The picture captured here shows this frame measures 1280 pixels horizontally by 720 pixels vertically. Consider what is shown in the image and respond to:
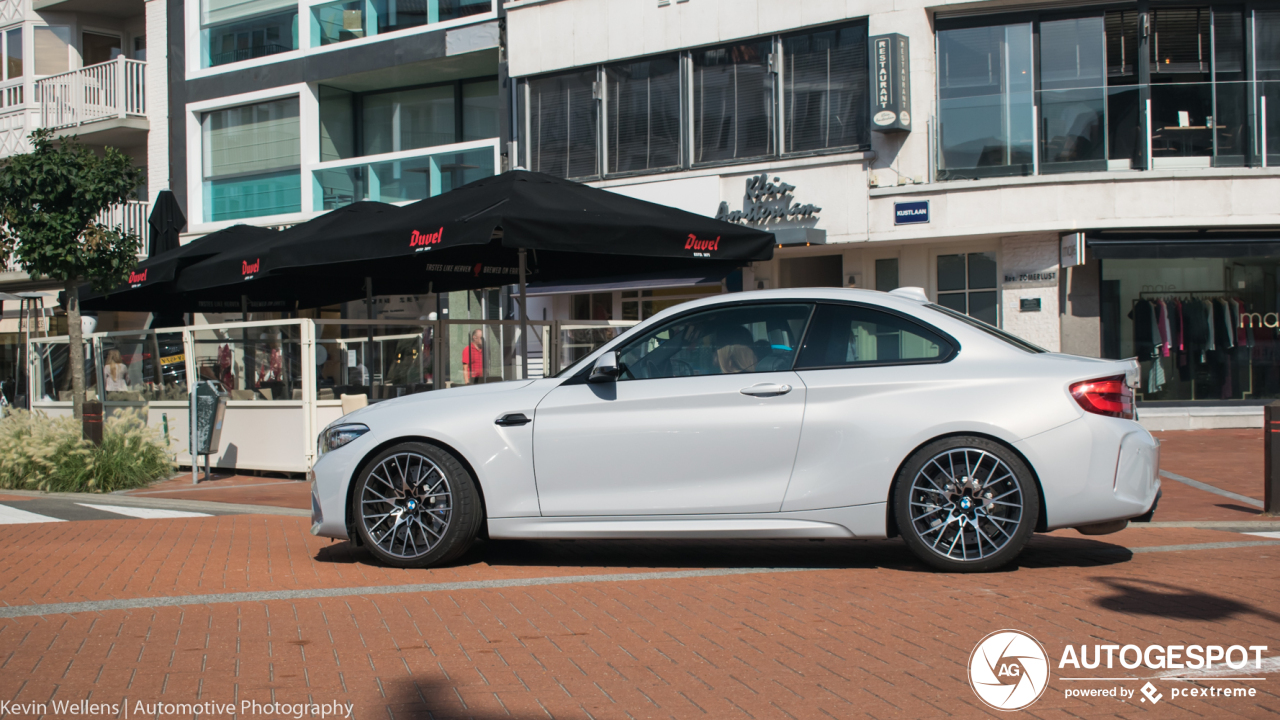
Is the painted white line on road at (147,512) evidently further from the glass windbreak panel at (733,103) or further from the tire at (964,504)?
the glass windbreak panel at (733,103)

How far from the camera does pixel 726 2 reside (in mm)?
19188

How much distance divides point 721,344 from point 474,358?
6528 mm

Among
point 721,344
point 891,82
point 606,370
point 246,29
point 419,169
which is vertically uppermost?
point 246,29

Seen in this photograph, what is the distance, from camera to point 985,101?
17.2m

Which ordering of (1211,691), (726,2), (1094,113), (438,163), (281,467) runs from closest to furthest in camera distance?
(1211,691) → (281,467) → (1094,113) → (726,2) → (438,163)

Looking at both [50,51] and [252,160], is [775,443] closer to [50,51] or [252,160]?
[252,160]

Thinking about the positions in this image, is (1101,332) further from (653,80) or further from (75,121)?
(75,121)

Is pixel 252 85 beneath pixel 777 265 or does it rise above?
above

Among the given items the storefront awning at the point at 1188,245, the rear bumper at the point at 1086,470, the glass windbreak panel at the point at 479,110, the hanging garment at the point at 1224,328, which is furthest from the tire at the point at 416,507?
the glass windbreak panel at the point at 479,110

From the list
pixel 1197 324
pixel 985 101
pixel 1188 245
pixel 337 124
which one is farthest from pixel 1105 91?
pixel 337 124

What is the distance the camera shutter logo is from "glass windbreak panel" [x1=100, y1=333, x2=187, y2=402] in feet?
36.7

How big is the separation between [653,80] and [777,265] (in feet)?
13.5

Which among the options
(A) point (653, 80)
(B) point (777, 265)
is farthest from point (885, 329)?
(A) point (653, 80)

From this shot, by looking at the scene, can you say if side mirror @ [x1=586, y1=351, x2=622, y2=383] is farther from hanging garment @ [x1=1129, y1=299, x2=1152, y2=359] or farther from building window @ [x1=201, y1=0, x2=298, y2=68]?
building window @ [x1=201, y1=0, x2=298, y2=68]
